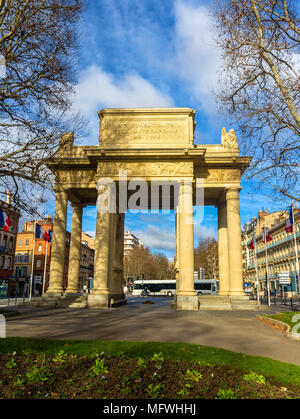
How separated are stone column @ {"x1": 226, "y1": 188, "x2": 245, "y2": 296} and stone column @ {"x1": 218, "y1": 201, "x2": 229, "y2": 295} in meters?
1.80

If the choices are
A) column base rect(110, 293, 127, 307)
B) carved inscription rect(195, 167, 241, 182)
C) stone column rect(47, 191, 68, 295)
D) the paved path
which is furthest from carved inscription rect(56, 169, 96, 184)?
the paved path

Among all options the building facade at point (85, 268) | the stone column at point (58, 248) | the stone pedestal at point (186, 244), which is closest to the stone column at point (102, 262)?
the stone column at point (58, 248)

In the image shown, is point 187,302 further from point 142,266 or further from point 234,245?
point 142,266

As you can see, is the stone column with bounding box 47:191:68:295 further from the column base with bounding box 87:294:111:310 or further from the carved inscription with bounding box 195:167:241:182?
the carved inscription with bounding box 195:167:241:182

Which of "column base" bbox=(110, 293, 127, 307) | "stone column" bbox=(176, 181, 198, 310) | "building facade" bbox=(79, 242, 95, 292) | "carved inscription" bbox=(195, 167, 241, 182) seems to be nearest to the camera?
"stone column" bbox=(176, 181, 198, 310)

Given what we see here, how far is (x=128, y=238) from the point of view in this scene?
17188cm

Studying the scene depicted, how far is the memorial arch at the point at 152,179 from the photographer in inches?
941

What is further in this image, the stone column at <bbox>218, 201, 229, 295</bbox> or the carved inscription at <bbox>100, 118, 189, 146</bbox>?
the stone column at <bbox>218, 201, 229, 295</bbox>

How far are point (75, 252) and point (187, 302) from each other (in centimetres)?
1116

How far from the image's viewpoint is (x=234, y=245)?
25422mm

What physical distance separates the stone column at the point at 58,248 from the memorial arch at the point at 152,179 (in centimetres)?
8

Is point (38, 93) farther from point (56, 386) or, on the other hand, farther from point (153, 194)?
point (153, 194)

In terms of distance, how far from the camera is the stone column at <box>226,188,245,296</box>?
82.1ft

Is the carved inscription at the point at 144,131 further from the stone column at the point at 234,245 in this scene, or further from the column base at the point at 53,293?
the column base at the point at 53,293
